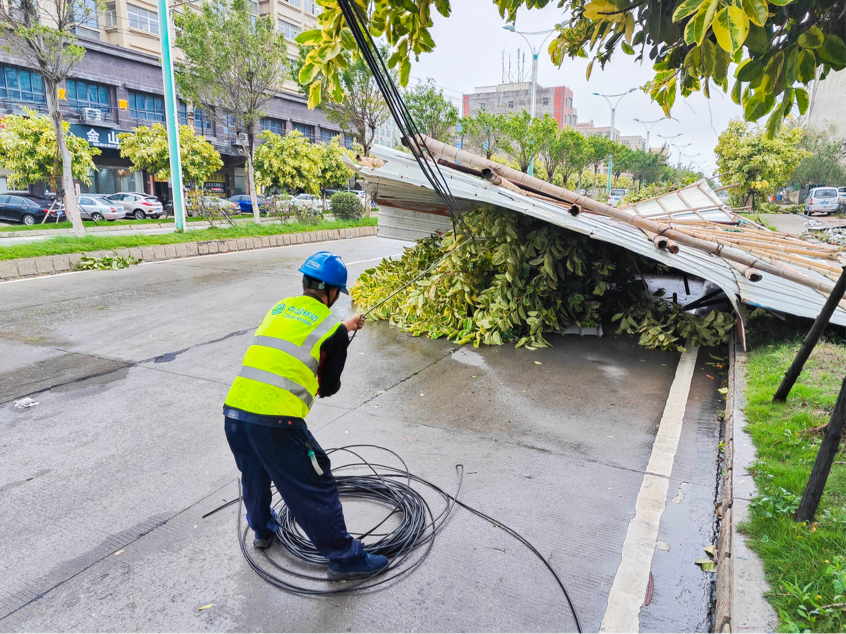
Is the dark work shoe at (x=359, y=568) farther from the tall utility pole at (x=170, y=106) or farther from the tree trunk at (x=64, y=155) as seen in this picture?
the tall utility pole at (x=170, y=106)

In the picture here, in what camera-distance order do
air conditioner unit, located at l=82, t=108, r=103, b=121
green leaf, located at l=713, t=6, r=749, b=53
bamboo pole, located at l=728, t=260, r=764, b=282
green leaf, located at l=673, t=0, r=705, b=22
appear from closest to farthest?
green leaf, located at l=713, t=6, r=749, b=53
green leaf, located at l=673, t=0, r=705, b=22
bamboo pole, located at l=728, t=260, r=764, b=282
air conditioner unit, located at l=82, t=108, r=103, b=121

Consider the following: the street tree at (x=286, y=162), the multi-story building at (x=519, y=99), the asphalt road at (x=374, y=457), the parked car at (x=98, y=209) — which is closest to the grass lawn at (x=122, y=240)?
the street tree at (x=286, y=162)

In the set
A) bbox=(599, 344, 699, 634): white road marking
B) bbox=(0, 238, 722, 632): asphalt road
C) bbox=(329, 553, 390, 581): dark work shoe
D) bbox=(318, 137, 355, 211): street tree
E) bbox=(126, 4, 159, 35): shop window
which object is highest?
bbox=(126, 4, 159, 35): shop window

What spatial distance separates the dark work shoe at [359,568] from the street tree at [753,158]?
29.2 meters

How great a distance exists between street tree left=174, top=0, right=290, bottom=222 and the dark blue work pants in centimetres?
2057

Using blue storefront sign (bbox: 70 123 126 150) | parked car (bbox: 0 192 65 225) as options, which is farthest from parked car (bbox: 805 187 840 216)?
blue storefront sign (bbox: 70 123 126 150)

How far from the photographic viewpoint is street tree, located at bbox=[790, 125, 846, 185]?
4500 centimetres

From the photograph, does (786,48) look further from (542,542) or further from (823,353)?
(823,353)

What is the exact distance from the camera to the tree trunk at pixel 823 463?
298 centimetres

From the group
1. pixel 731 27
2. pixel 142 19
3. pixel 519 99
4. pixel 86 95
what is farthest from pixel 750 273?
pixel 519 99

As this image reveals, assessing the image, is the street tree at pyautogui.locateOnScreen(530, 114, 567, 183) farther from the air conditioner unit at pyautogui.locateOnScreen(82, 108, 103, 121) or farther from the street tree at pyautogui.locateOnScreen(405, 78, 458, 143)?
the air conditioner unit at pyautogui.locateOnScreen(82, 108, 103, 121)

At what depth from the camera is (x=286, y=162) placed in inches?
944

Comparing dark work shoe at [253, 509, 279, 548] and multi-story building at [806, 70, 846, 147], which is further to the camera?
multi-story building at [806, 70, 846, 147]

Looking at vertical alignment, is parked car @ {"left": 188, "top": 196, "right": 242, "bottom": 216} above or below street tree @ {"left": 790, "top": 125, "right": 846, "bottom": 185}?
below
